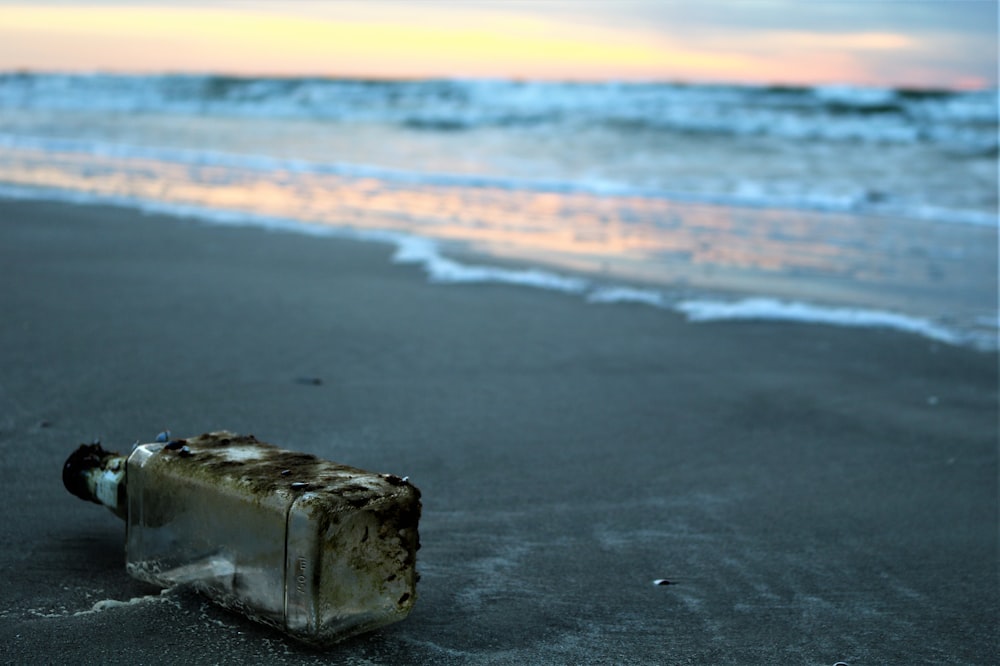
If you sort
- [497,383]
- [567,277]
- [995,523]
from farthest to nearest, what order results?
1. [567,277]
2. [497,383]
3. [995,523]

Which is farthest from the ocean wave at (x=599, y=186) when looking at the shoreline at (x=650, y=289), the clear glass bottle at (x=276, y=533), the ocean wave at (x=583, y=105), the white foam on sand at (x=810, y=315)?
the clear glass bottle at (x=276, y=533)

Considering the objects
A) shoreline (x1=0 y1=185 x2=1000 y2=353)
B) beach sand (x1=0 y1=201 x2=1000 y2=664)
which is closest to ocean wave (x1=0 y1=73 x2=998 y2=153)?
shoreline (x1=0 y1=185 x2=1000 y2=353)

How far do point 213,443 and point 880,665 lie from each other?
113cm

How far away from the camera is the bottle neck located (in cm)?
173

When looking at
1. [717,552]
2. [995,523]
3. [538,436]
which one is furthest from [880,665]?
[538,436]

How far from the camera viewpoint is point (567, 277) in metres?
5.10

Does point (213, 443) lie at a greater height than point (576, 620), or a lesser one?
greater

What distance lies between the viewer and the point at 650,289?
489 cm

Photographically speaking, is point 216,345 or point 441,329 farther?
point 441,329

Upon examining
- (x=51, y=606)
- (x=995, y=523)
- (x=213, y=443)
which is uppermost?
(x=213, y=443)

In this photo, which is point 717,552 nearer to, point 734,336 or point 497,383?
point 497,383

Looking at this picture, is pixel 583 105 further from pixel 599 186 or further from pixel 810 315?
pixel 810 315

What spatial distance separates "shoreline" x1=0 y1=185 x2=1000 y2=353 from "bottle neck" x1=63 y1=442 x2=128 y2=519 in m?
2.93

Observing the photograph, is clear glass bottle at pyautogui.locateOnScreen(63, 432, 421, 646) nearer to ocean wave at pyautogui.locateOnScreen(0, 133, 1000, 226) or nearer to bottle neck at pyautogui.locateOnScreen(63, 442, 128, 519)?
bottle neck at pyautogui.locateOnScreen(63, 442, 128, 519)
